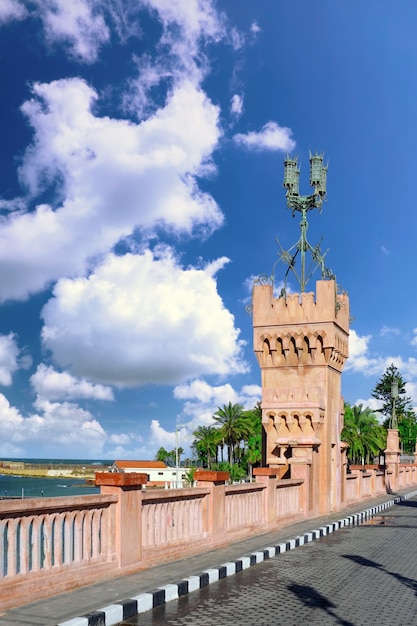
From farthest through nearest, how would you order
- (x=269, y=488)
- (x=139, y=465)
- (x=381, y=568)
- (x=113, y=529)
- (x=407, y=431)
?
1. (x=139, y=465)
2. (x=407, y=431)
3. (x=269, y=488)
4. (x=381, y=568)
5. (x=113, y=529)

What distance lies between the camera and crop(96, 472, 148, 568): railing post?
1006 centimetres

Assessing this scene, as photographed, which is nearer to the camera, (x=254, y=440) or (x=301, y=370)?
(x=301, y=370)

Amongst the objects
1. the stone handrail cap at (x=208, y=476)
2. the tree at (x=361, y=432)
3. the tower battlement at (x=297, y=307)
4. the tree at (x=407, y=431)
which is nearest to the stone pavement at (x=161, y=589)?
the stone handrail cap at (x=208, y=476)

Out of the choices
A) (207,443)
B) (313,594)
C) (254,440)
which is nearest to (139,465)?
(207,443)

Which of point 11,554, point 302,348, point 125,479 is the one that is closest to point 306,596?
point 125,479

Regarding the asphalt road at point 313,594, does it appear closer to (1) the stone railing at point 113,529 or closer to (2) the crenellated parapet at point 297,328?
(1) the stone railing at point 113,529

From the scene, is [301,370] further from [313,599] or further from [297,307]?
[313,599]

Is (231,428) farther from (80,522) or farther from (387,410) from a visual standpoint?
(80,522)

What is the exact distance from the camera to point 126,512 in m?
10.2

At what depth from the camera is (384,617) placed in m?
8.16

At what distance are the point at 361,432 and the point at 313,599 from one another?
78333 millimetres

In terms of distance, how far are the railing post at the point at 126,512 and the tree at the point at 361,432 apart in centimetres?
7299

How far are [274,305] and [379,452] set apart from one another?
69961 mm

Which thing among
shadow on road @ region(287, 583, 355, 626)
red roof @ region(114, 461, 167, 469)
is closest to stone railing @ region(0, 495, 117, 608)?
shadow on road @ region(287, 583, 355, 626)
